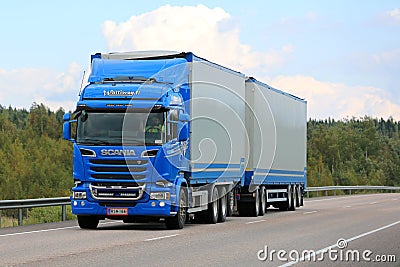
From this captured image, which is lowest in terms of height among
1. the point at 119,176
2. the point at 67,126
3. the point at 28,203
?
the point at 28,203

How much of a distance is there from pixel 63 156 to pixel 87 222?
10913cm

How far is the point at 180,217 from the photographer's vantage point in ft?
71.7

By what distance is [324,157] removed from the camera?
556 ft

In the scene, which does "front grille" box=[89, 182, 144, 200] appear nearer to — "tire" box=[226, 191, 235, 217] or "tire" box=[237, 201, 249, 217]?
"tire" box=[226, 191, 235, 217]

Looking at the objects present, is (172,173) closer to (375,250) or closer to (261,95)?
(375,250)

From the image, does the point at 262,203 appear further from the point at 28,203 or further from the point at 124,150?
the point at 124,150

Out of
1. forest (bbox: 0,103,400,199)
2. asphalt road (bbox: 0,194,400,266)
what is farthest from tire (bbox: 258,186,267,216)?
forest (bbox: 0,103,400,199)

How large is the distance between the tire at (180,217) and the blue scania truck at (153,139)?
0.03 metres

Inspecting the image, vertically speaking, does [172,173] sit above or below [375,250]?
above

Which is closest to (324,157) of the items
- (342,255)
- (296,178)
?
(296,178)

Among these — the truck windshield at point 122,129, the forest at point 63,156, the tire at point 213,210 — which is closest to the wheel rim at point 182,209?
the truck windshield at point 122,129

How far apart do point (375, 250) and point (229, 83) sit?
1096 cm

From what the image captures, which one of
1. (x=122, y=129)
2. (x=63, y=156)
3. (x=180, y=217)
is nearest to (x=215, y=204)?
(x=180, y=217)

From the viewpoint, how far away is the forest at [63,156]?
109 m
